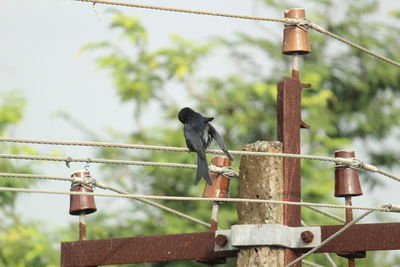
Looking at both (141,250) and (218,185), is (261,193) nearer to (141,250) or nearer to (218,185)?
(218,185)

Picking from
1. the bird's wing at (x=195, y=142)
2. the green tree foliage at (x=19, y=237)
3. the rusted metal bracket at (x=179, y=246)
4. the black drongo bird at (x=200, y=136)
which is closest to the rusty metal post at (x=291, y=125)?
the rusted metal bracket at (x=179, y=246)

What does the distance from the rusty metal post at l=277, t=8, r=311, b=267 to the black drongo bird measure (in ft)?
1.81

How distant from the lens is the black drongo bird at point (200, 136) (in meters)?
9.74

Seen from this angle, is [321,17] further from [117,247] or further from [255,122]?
[117,247]

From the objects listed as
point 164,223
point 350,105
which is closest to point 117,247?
point 164,223

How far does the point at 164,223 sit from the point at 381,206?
34.2 ft

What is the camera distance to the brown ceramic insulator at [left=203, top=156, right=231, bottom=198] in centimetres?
1008

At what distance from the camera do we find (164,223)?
19.5 metres

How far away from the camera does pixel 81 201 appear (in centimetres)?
1020

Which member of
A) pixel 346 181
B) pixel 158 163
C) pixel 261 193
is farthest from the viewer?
pixel 346 181

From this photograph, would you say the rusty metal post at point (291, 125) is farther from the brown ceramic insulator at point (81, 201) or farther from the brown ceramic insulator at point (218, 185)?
the brown ceramic insulator at point (81, 201)

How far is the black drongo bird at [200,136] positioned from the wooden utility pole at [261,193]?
1.38ft

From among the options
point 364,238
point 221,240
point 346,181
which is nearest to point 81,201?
point 221,240

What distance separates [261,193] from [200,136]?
3.55 feet
